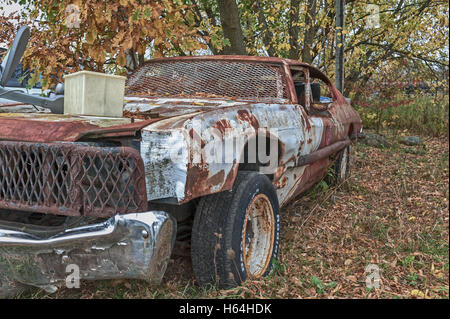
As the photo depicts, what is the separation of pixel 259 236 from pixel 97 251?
1144mm

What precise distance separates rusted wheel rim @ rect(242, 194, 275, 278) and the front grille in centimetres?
88

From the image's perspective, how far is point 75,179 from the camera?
228 centimetres

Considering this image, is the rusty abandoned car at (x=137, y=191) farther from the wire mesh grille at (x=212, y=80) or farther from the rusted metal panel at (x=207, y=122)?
the wire mesh grille at (x=212, y=80)

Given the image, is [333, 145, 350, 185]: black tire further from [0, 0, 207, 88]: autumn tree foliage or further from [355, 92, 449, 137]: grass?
[355, 92, 449, 137]: grass

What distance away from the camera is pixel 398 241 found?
11.8 feet

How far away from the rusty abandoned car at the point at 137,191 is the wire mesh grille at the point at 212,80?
1.99 feet

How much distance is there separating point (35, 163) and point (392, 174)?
4.95m

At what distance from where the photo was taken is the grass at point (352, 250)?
2.82 metres

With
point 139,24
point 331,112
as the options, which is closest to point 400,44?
point 331,112

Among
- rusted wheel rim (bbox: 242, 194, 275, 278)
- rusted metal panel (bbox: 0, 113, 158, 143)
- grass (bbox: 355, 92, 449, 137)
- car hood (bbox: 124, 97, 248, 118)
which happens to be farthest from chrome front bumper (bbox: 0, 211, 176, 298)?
grass (bbox: 355, 92, 449, 137)

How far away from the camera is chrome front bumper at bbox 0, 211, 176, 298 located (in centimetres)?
223

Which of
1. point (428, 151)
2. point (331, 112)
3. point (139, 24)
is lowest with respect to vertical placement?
point (428, 151)

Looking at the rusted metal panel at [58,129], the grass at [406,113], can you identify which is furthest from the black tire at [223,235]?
the grass at [406,113]
